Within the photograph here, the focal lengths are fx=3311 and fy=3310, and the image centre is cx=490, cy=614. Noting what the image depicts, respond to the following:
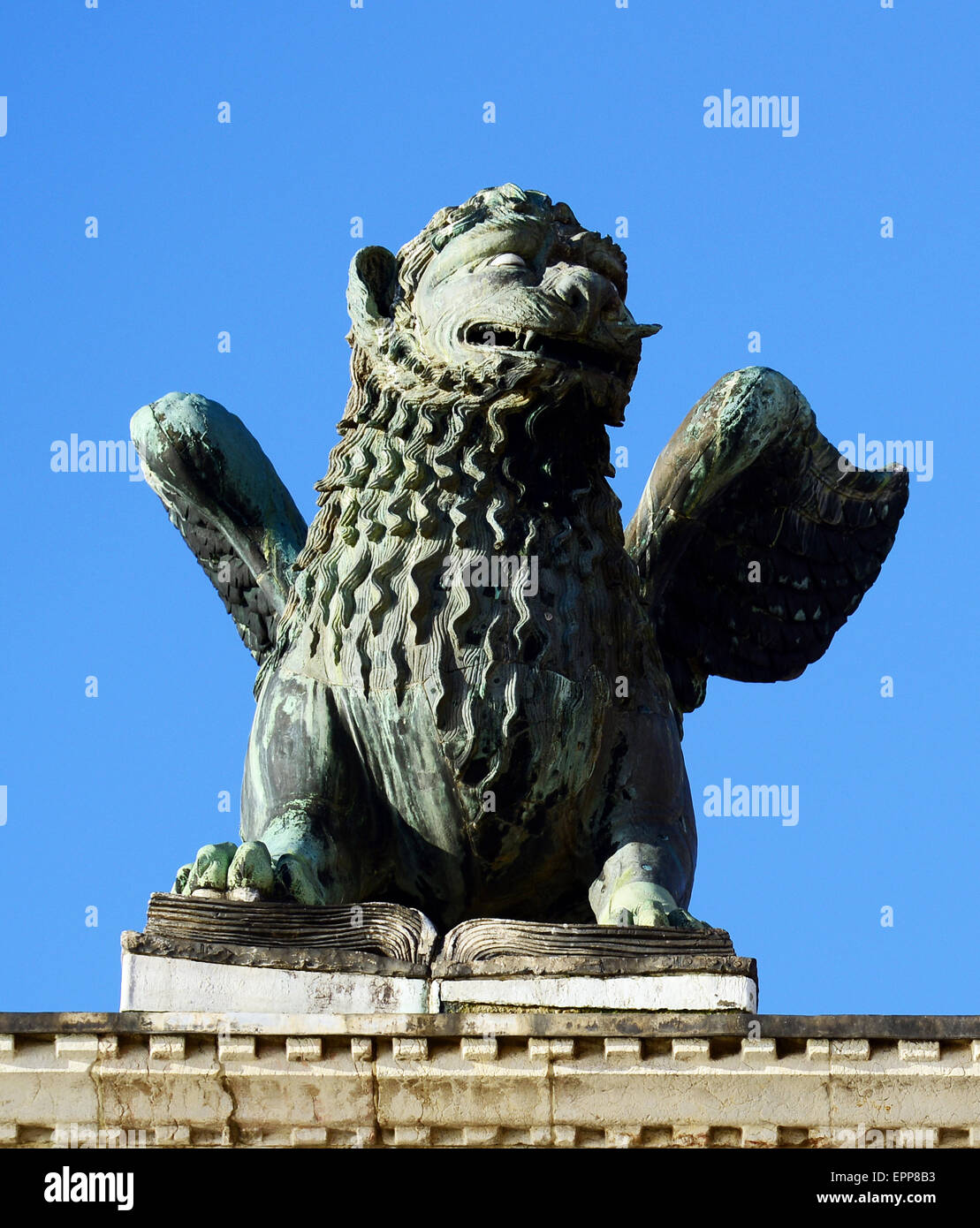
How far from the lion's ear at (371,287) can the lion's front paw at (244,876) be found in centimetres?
241

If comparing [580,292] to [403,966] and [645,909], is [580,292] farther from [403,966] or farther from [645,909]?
[403,966]

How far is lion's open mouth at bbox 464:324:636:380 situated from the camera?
42.7 feet

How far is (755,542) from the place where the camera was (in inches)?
560

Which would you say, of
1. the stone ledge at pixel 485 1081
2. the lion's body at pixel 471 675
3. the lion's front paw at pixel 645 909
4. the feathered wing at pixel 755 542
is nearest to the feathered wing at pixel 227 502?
the lion's body at pixel 471 675

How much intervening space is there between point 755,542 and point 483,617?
186cm

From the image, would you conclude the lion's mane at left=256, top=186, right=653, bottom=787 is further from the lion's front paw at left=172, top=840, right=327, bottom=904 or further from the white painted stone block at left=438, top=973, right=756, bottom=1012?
the white painted stone block at left=438, top=973, right=756, bottom=1012

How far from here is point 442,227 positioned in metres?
13.5

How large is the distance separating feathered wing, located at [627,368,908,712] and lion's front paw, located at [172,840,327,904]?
2.27 metres

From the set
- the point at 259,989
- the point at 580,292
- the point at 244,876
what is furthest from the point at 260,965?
the point at 580,292

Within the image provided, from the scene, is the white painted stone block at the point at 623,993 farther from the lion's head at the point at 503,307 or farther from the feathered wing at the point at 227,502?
the feathered wing at the point at 227,502

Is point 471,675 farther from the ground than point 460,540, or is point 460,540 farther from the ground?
point 460,540

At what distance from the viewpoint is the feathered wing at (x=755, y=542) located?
45.4 ft
